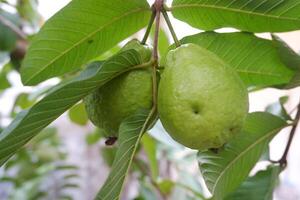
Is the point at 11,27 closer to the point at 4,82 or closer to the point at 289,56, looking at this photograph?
the point at 4,82

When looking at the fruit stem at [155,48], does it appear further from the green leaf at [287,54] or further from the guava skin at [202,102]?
the green leaf at [287,54]

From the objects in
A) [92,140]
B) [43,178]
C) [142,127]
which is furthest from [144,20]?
[43,178]

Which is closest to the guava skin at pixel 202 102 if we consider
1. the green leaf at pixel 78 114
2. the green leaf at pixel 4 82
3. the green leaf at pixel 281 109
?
the green leaf at pixel 281 109

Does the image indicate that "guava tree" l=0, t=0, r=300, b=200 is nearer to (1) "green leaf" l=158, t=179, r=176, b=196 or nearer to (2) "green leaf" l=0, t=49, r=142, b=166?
(2) "green leaf" l=0, t=49, r=142, b=166

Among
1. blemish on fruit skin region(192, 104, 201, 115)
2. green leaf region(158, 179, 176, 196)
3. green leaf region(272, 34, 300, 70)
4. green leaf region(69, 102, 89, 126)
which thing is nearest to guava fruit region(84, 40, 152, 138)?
blemish on fruit skin region(192, 104, 201, 115)

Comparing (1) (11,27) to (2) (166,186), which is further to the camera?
(2) (166,186)

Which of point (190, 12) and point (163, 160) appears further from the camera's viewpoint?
point (163, 160)

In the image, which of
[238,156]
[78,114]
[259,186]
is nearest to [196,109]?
Result: [238,156]

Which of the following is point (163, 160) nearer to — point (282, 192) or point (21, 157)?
point (21, 157)
